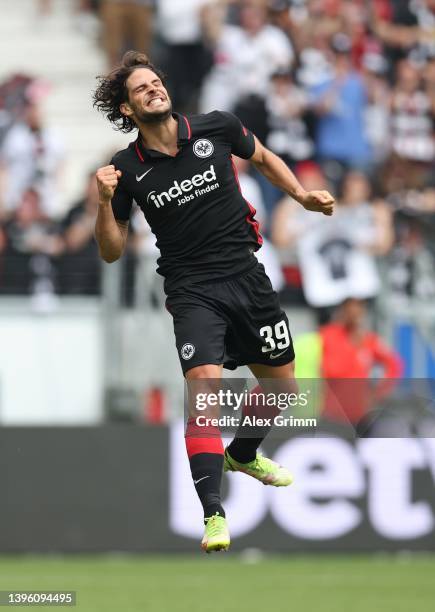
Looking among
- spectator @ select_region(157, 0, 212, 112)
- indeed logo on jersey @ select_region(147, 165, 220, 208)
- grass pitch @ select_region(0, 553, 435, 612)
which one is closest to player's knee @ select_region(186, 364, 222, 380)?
indeed logo on jersey @ select_region(147, 165, 220, 208)

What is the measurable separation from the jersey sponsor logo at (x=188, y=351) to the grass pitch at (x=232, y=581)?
3.04 m

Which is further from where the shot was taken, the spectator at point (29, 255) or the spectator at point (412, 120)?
the spectator at point (412, 120)

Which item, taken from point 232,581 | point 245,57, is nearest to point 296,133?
point 245,57

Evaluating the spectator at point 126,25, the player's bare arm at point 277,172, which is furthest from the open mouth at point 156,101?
the spectator at point 126,25

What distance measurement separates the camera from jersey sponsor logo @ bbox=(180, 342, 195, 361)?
7.41 meters

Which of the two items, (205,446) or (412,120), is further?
(412,120)

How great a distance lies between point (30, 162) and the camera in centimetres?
1439

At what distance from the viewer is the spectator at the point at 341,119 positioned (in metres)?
14.4

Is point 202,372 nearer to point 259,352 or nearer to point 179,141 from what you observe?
point 259,352

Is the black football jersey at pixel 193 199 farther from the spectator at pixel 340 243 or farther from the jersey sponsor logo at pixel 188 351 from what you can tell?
the spectator at pixel 340 243

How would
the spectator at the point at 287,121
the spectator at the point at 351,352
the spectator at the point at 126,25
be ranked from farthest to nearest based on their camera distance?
1. the spectator at the point at 126,25
2. the spectator at the point at 287,121
3. the spectator at the point at 351,352

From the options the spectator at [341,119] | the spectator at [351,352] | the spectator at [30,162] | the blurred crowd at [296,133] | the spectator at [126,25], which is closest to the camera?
the spectator at [351,352]

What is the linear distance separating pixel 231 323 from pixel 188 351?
39cm

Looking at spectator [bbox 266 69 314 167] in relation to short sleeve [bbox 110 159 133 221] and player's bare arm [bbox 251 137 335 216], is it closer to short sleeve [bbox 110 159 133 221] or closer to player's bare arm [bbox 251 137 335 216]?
player's bare arm [bbox 251 137 335 216]
